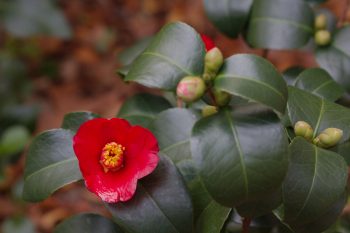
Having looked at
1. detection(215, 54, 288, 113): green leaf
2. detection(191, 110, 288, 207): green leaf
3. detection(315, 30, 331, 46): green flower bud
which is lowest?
detection(315, 30, 331, 46): green flower bud

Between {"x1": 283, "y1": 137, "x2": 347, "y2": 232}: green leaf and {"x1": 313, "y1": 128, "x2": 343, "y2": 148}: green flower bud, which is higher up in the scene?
{"x1": 313, "y1": 128, "x2": 343, "y2": 148}: green flower bud

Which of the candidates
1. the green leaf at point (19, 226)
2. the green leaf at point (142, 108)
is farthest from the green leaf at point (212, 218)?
the green leaf at point (19, 226)

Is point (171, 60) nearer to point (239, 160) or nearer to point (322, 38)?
point (239, 160)

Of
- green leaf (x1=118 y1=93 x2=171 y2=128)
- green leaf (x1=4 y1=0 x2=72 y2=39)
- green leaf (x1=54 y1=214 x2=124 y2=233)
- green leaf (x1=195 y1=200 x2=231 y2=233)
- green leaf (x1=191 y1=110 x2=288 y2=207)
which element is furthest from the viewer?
green leaf (x1=4 y1=0 x2=72 y2=39)

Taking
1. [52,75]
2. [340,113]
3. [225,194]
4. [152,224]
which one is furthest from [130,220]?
[52,75]

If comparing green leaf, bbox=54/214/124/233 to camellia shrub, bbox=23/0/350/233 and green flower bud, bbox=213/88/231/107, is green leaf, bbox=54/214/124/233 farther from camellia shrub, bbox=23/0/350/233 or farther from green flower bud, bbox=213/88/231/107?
green flower bud, bbox=213/88/231/107

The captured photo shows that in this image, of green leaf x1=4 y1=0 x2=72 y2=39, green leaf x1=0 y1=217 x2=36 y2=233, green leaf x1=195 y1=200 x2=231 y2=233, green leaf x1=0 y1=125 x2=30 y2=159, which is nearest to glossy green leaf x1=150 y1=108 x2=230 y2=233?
green leaf x1=195 y1=200 x2=231 y2=233
